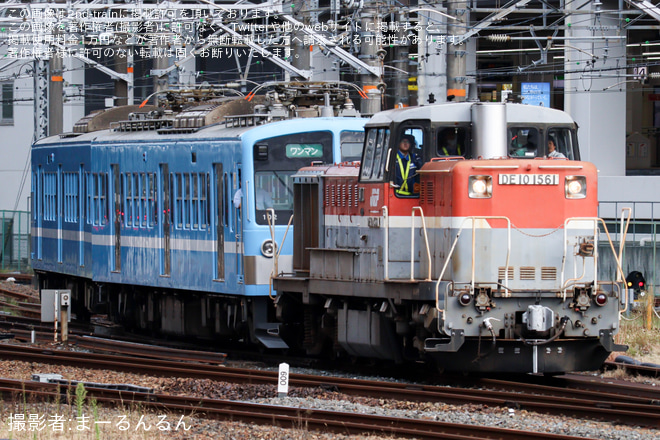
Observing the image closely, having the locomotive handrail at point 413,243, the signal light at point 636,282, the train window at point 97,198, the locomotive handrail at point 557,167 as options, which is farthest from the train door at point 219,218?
the signal light at point 636,282

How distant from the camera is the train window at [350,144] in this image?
17.1 metres

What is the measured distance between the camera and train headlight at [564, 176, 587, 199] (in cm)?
1292

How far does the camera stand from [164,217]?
19172mm

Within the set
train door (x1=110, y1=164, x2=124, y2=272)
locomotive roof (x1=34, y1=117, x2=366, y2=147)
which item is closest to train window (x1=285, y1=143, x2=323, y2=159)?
locomotive roof (x1=34, y1=117, x2=366, y2=147)

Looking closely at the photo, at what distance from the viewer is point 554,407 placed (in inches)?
453

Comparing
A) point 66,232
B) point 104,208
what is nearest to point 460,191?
point 104,208

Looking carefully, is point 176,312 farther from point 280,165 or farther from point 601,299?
point 601,299

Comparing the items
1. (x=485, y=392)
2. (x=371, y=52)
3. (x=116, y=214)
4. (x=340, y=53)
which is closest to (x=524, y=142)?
(x=485, y=392)

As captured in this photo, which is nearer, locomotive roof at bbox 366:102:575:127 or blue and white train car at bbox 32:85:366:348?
locomotive roof at bbox 366:102:575:127

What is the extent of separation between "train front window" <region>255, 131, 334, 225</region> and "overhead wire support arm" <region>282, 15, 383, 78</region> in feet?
9.15

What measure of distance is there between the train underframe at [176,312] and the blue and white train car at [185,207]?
0.08 ft

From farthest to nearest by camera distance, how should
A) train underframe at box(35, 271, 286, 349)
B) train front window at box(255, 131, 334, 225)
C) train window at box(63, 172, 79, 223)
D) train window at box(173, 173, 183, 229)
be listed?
1. train window at box(63, 172, 79, 223)
2. train window at box(173, 173, 183, 229)
3. train underframe at box(35, 271, 286, 349)
4. train front window at box(255, 131, 334, 225)

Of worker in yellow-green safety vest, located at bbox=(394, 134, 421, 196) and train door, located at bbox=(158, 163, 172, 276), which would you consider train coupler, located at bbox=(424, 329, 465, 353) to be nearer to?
worker in yellow-green safety vest, located at bbox=(394, 134, 421, 196)

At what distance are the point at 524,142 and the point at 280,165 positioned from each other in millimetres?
4656
